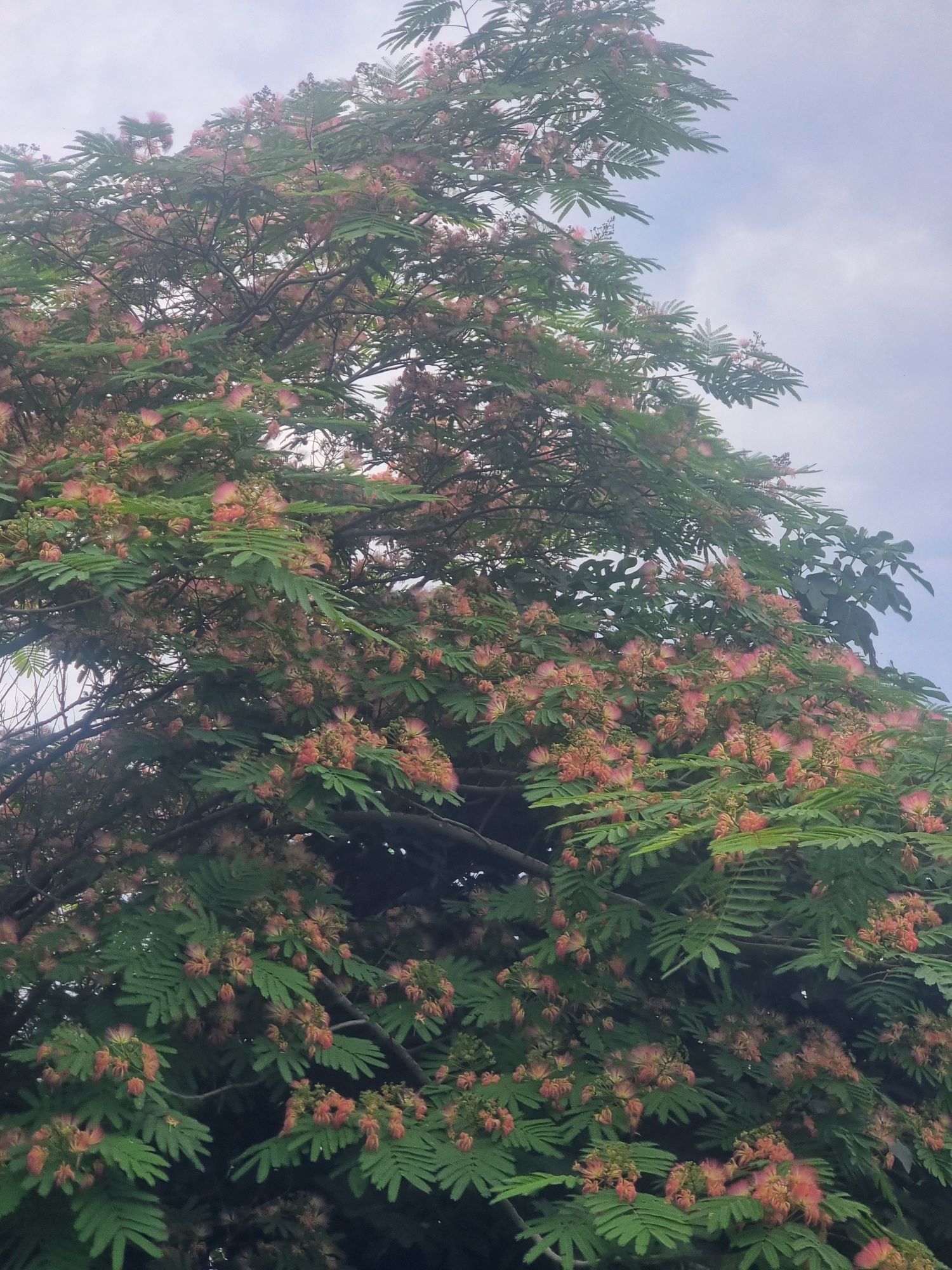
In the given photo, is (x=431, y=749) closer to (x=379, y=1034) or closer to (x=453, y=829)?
(x=453, y=829)

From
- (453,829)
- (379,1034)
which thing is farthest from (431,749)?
(379,1034)

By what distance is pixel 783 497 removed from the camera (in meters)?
8.39

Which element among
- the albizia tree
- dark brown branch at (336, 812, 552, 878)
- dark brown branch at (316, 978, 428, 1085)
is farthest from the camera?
dark brown branch at (336, 812, 552, 878)

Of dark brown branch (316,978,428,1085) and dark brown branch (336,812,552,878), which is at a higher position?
dark brown branch (336,812,552,878)

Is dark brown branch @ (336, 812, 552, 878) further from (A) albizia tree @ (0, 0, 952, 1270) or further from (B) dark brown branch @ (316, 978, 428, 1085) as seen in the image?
(B) dark brown branch @ (316, 978, 428, 1085)

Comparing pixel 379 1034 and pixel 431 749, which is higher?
pixel 431 749

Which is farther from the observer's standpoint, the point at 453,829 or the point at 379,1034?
the point at 453,829

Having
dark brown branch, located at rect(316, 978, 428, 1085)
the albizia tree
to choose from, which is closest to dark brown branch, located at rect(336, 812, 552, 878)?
the albizia tree

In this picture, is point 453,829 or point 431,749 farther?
point 453,829

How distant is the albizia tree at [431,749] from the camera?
424 cm

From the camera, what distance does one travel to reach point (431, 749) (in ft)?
16.7

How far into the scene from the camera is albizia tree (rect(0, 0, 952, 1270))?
424 cm

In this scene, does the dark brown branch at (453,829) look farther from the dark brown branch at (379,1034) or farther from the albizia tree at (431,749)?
the dark brown branch at (379,1034)

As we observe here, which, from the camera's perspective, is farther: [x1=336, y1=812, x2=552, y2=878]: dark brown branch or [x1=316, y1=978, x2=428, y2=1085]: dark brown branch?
[x1=336, y1=812, x2=552, y2=878]: dark brown branch
